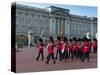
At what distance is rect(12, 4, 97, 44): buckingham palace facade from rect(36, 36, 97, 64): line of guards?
0.10 meters

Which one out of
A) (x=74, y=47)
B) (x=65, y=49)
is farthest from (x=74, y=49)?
(x=65, y=49)

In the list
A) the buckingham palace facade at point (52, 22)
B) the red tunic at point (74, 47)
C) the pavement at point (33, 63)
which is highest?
the buckingham palace facade at point (52, 22)

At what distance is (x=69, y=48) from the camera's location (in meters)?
4.21

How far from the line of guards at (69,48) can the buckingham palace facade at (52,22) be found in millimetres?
100

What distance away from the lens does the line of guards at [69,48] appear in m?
4.00

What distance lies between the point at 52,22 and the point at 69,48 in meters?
0.56

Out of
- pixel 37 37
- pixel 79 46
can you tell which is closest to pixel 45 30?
pixel 37 37

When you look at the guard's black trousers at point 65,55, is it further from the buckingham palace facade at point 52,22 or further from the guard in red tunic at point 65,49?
the buckingham palace facade at point 52,22

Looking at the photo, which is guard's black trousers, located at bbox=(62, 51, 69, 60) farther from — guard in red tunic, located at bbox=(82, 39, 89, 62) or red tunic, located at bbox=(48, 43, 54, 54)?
guard in red tunic, located at bbox=(82, 39, 89, 62)

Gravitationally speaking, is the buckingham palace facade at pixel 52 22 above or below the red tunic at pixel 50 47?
above

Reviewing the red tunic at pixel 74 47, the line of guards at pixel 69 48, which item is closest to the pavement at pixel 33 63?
the line of guards at pixel 69 48

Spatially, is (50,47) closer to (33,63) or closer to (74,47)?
(33,63)

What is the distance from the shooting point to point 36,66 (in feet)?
12.8

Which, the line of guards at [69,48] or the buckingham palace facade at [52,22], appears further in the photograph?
the line of guards at [69,48]
